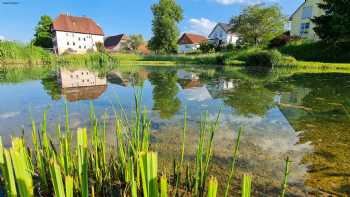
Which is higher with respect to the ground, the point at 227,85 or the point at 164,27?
the point at 164,27

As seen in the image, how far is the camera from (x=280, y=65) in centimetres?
1877

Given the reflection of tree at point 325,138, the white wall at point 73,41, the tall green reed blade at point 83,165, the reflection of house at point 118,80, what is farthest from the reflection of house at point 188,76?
the white wall at point 73,41

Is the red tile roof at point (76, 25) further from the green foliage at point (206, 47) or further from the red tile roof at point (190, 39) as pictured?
the green foliage at point (206, 47)

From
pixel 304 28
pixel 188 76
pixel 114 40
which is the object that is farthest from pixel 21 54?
pixel 114 40

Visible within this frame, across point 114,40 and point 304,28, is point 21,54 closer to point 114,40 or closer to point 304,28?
point 304,28

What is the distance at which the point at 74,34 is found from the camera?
39344 mm

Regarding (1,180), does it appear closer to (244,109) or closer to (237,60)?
(244,109)

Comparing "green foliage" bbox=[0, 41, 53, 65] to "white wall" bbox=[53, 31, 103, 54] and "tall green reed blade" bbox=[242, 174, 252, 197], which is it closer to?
"white wall" bbox=[53, 31, 103, 54]

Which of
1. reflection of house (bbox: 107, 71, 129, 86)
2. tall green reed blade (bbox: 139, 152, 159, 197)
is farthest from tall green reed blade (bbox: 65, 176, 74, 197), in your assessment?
reflection of house (bbox: 107, 71, 129, 86)

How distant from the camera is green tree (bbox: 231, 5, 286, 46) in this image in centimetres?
3059

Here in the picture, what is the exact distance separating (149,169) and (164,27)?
40.1m

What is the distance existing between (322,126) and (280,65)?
1711cm

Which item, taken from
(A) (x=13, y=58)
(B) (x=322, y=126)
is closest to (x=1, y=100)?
(B) (x=322, y=126)

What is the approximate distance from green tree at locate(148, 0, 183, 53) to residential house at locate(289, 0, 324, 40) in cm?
1862
